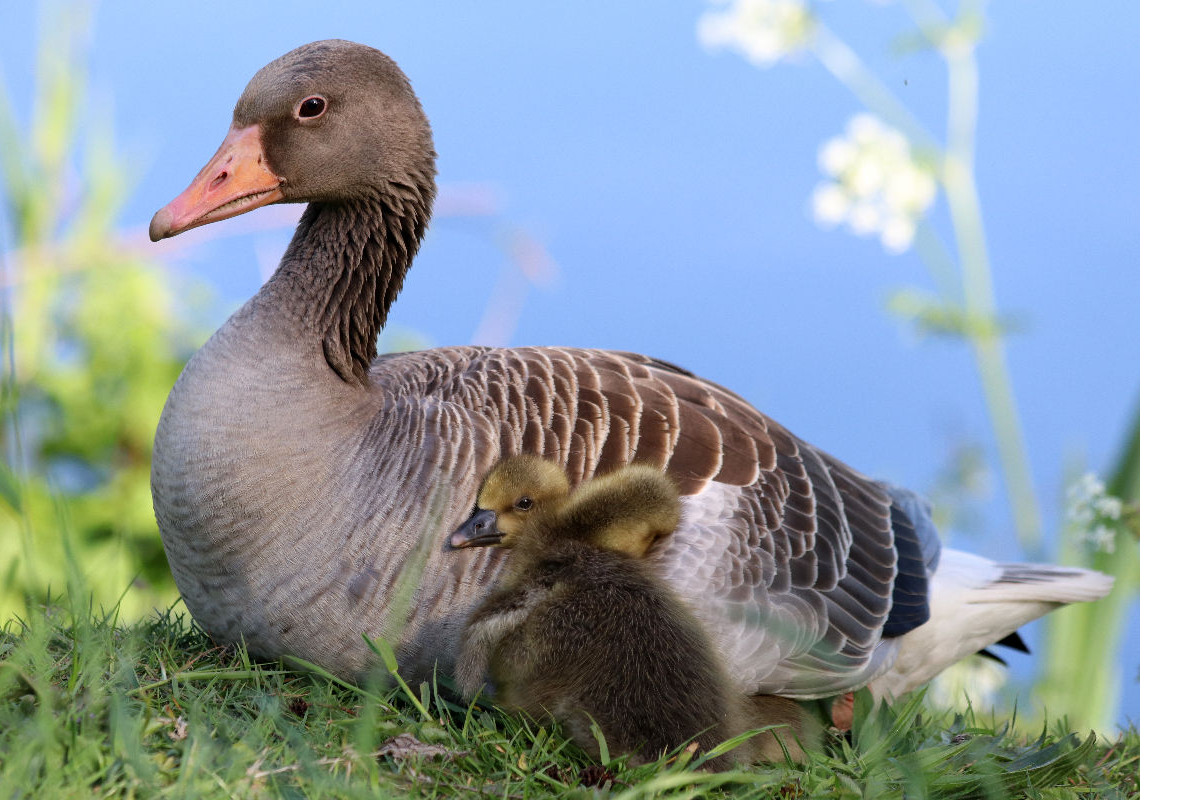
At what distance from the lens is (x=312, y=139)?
3.90 metres

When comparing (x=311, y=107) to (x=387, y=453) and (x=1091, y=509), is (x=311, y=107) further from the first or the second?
(x=1091, y=509)

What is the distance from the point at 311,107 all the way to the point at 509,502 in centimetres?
151

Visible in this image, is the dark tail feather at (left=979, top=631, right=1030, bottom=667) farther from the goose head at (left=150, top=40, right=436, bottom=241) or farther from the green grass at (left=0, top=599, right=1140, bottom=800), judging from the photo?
the goose head at (left=150, top=40, right=436, bottom=241)

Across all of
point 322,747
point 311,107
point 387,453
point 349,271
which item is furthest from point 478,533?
point 311,107

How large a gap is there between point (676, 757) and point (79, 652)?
5.53 ft

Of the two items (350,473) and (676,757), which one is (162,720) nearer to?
(350,473)

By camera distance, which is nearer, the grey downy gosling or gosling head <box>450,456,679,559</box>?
the grey downy gosling

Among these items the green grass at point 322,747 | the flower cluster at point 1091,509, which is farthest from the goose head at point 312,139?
the flower cluster at point 1091,509

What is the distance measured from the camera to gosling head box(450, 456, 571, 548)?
3.40m

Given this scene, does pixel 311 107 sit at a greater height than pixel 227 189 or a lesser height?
greater

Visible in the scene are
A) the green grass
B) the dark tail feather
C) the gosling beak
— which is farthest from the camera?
the dark tail feather

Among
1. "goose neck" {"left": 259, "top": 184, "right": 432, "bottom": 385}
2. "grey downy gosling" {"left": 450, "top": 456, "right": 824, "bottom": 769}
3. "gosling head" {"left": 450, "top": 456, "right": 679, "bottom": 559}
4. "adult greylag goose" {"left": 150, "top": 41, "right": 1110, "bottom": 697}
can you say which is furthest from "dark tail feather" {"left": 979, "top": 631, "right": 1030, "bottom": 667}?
"goose neck" {"left": 259, "top": 184, "right": 432, "bottom": 385}
